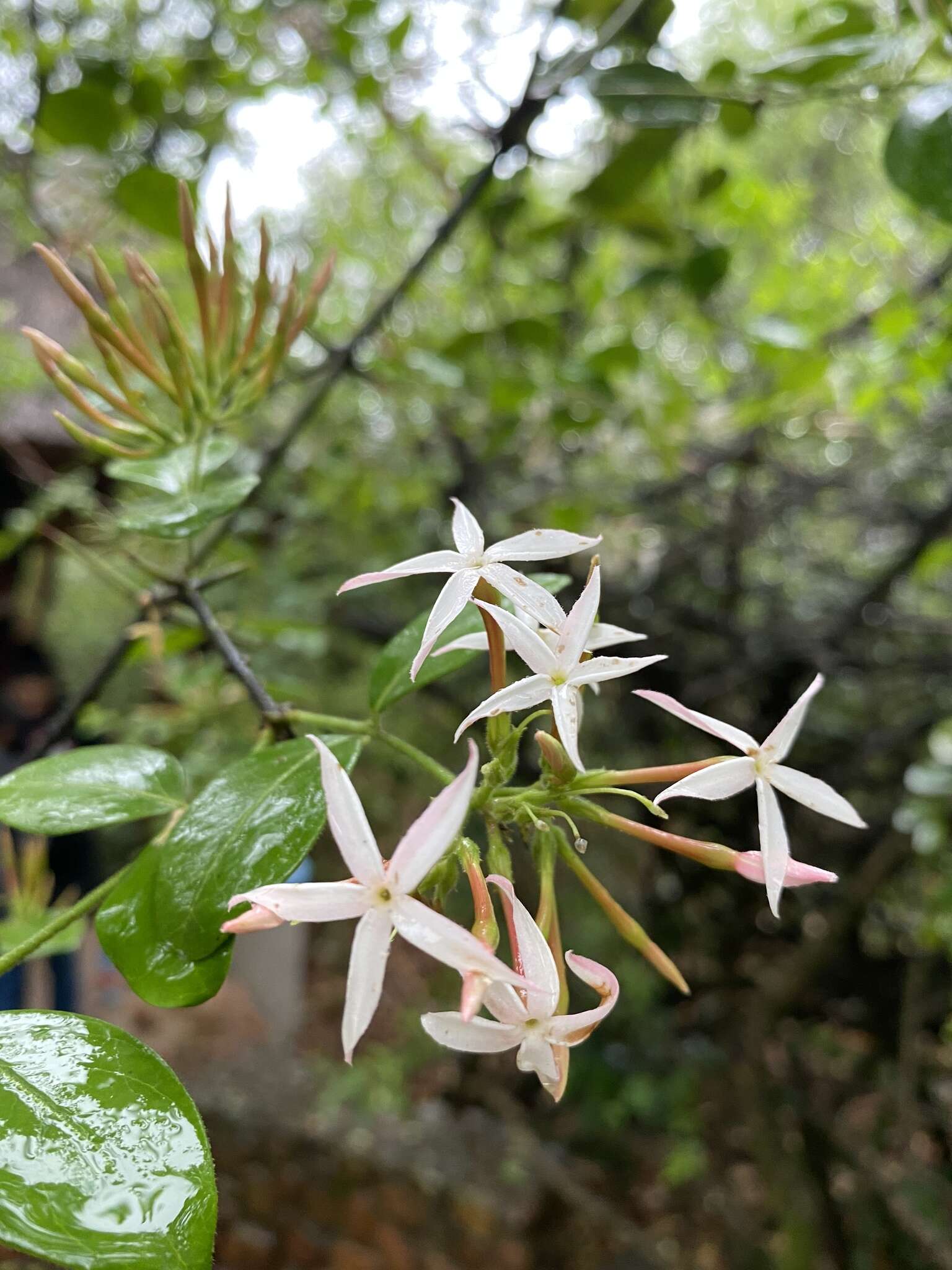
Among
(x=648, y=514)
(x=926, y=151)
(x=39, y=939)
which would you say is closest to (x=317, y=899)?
(x=39, y=939)

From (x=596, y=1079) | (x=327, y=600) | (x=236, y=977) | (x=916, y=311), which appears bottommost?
(x=236, y=977)

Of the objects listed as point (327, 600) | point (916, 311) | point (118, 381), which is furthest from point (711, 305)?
point (118, 381)

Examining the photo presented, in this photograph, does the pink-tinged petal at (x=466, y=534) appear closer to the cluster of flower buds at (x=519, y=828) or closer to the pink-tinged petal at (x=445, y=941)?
the cluster of flower buds at (x=519, y=828)

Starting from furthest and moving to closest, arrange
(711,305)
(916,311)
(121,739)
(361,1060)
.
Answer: (361,1060)
(121,739)
(711,305)
(916,311)

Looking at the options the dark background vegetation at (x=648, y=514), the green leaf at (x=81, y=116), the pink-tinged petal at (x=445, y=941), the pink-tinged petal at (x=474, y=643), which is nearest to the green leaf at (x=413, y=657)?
the pink-tinged petal at (x=474, y=643)

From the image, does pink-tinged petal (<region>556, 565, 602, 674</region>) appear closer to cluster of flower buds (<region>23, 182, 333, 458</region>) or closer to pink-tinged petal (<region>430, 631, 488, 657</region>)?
pink-tinged petal (<region>430, 631, 488, 657</region>)

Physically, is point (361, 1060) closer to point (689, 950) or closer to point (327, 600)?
point (689, 950)
